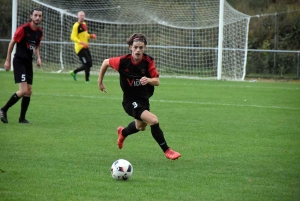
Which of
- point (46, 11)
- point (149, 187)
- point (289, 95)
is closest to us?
point (149, 187)

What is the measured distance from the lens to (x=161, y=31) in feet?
81.0

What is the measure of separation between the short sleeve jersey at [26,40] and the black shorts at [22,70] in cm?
8

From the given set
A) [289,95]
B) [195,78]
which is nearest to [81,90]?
[289,95]

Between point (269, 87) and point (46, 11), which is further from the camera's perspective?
point (46, 11)

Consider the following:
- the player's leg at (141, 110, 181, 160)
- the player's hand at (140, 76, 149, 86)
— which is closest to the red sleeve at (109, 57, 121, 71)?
the player's hand at (140, 76, 149, 86)

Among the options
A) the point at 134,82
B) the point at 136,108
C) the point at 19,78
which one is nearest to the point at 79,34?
the point at 19,78

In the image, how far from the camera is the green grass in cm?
567

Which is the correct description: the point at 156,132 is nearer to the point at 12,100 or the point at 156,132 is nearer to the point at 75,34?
the point at 12,100

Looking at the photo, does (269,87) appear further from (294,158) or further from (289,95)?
(294,158)

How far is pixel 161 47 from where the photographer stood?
24500 mm

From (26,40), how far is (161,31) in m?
14.5

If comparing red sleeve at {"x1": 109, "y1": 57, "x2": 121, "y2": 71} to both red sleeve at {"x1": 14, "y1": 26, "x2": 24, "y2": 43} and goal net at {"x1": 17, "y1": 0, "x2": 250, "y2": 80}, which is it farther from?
goal net at {"x1": 17, "y1": 0, "x2": 250, "y2": 80}

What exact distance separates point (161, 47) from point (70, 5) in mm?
3989

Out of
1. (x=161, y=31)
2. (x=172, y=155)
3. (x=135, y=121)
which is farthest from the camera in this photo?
(x=161, y=31)
